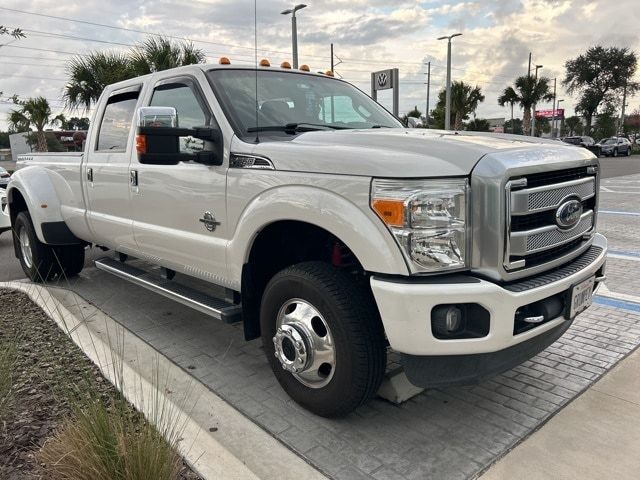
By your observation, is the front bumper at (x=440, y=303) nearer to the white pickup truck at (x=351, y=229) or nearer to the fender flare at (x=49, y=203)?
the white pickup truck at (x=351, y=229)

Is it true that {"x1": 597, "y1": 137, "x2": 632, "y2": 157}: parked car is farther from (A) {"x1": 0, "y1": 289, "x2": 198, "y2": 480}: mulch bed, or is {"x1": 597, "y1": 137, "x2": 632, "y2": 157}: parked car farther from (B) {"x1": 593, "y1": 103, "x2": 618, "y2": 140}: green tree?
(A) {"x1": 0, "y1": 289, "x2": 198, "y2": 480}: mulch bed

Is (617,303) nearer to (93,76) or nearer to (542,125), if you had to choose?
(93,76)

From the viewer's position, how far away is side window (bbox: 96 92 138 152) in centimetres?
468

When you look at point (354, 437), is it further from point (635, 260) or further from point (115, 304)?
point (635, 260)

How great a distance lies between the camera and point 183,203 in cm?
381

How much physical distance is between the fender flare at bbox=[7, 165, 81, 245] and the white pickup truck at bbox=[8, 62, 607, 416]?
171cm

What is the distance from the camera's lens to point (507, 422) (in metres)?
3.12

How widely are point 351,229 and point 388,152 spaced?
413 mm

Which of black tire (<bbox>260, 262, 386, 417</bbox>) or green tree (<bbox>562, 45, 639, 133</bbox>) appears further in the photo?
green tree (<bbox>562, 45, 639, 133</bbox>)

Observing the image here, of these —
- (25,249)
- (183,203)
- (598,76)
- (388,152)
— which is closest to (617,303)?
(388,152)

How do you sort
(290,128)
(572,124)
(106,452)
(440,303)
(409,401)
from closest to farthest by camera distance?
(106,452)
(440,303)
(409,401)
(290,128)
(572,124)

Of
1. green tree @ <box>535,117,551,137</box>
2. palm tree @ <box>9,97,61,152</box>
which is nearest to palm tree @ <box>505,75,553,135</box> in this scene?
green tree @ <box>535,117,551,137</box>

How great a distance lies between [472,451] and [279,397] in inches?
47.8

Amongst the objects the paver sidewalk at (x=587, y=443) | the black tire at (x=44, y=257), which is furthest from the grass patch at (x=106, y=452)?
the black tire at (x=44, y=257)
